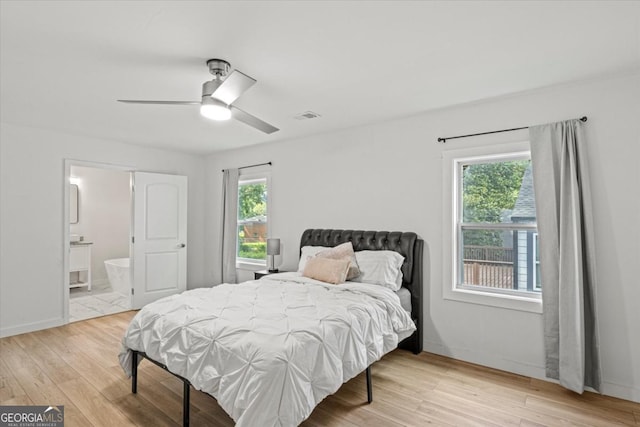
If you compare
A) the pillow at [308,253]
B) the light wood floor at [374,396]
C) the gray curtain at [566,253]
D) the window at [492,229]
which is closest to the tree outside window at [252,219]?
the pillow at [308,253]

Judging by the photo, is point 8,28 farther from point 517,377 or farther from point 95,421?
point 517,377

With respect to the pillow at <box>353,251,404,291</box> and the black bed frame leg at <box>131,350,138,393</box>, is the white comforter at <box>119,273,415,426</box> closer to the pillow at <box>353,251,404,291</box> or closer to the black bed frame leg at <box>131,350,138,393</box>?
the black bed frame leg at <box>131,350,138,393</box>

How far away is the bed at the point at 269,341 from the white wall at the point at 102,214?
16.8 ft

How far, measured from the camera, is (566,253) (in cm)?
273

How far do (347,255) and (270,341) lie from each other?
1.81 metres

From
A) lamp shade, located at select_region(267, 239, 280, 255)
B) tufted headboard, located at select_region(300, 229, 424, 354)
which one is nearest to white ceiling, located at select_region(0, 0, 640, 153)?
tufted headboard, located at select_region(300, 229, 424, 354)

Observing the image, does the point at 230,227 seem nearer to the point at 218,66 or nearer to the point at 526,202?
the point at 218,66

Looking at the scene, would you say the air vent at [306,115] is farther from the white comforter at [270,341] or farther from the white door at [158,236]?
the white door at [158,236]

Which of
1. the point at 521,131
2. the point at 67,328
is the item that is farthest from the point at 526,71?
the point at 67,328

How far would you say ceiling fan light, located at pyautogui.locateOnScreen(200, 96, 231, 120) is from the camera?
94.1 inches

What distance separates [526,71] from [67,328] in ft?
18.8

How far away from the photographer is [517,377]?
2988mm

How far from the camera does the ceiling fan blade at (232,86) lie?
7.15ft

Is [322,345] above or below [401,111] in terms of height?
below
